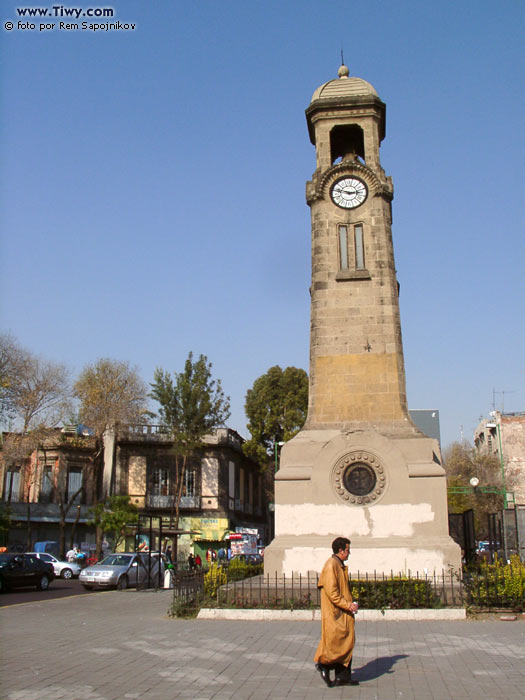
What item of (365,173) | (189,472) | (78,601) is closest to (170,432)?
(189,472)

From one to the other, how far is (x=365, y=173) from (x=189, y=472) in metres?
27.4

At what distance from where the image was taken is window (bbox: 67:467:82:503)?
42.3m

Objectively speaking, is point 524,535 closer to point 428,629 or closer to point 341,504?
point 341,504

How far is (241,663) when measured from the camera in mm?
9125

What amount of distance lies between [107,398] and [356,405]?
2534 centimetres

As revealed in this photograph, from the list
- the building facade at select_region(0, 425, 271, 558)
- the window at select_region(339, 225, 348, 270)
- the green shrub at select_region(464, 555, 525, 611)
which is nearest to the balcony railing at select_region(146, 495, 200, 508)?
the building facade at select_region(0, 425, 271, 558)

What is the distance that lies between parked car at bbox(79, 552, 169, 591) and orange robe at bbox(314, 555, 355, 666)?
17.6 meters

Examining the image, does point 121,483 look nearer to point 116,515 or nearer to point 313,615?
point 116,515

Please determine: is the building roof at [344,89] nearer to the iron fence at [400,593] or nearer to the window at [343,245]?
the window at [343,245]

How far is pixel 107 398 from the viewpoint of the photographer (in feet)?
133

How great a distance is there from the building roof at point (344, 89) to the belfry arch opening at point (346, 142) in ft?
3.20

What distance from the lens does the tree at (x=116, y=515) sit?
3525 centimetres

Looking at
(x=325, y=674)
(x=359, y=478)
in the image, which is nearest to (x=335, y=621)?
(x=325, y=674)

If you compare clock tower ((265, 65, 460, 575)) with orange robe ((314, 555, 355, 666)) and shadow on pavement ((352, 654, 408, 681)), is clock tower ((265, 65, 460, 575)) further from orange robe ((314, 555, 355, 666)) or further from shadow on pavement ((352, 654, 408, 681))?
orange robe ((314, 555, 355, 666))
